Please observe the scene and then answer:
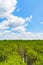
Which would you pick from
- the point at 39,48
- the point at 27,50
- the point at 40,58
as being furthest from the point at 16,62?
the point at 39,48

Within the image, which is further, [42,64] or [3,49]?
[3,49]

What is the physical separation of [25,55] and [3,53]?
6254 mm

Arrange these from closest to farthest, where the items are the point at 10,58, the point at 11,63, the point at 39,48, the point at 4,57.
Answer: the point at 11,63
the point at 10,58
the point at 4,57
the point at 39,48

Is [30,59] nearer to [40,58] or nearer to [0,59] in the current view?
[40,58]

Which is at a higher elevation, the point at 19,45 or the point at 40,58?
the point at 19,45

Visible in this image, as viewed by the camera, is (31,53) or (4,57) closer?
(4,57)

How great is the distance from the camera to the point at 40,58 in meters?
28.5

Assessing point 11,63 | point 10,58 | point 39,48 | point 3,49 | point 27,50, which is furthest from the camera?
point 39,48

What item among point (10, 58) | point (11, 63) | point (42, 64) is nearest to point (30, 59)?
point (42, 64)

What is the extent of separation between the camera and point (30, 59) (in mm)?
30438

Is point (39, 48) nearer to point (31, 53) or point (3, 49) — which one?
point (31, 53)

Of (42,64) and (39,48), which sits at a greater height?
(39,48)

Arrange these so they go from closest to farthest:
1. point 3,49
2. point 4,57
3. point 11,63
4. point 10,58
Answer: point 11,63
point 10,58
point 4,57
point 3,49

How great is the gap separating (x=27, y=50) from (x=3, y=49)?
182 inches
